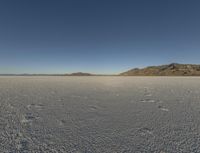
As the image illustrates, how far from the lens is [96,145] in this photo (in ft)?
8.92

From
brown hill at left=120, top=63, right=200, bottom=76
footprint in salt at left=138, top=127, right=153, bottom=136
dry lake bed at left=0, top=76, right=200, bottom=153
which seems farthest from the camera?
brown hill at left=120, top=63, right=200, bottom=76

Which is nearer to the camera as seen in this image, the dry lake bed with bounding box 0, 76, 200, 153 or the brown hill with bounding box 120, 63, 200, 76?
the dry lake bed with bounding box 0, 76, 200, 153

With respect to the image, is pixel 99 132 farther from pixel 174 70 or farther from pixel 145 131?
pixel 174 70

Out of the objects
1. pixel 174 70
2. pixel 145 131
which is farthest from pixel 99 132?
pixel 174 70

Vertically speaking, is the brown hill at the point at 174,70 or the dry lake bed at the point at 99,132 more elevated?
the brown hill at the point at 174,70

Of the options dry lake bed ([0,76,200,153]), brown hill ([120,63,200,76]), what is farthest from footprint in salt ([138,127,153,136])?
brown hill ([120,63,200,76])

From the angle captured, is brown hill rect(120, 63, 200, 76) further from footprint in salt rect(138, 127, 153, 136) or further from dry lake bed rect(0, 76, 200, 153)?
footprint in salt rect(138, 127, 153, 136)

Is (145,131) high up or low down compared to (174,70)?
down

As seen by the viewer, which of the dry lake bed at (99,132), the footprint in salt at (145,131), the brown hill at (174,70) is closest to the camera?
the dry lake bed at (99,132)

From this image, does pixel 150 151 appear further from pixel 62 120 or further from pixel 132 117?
pixel 62 120

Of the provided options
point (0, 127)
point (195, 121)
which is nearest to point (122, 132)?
point (195, 121)

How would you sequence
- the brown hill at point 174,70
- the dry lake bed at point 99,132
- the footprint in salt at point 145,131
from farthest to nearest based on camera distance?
the brown hill at point 174,70 < the footprint in salt at point 145,131 < the dry lake bed at point 99,132

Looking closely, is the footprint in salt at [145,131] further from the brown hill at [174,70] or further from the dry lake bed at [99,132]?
the brown hill at [174,70]

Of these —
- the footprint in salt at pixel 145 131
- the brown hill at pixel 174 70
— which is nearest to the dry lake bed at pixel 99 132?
the footprint in salt at pixel 145 131
